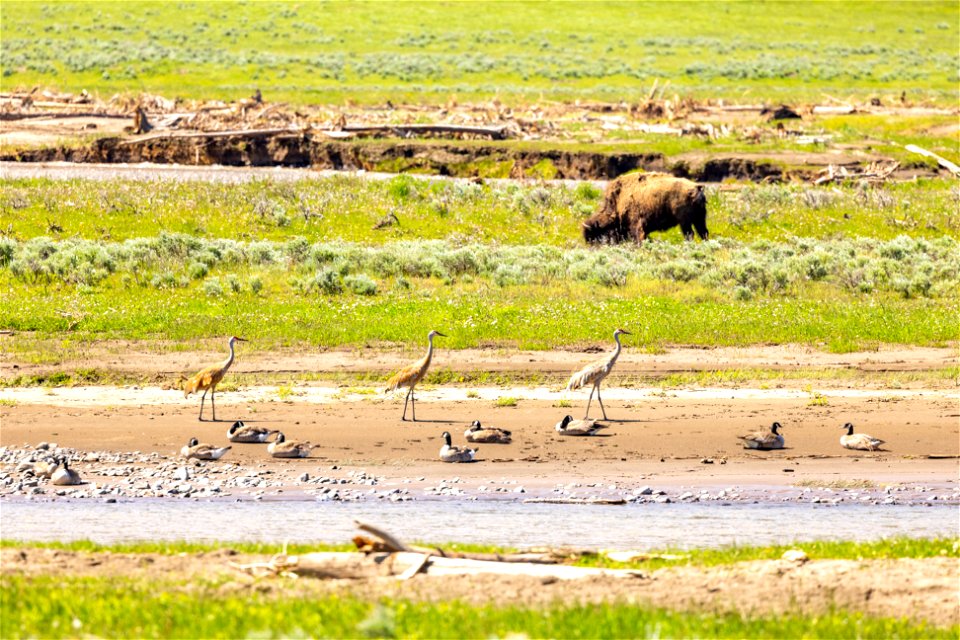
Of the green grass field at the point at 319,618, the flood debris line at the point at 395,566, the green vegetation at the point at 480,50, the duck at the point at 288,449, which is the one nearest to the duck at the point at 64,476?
the duck at the point at 288,449

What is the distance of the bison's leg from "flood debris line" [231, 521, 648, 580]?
23978mm

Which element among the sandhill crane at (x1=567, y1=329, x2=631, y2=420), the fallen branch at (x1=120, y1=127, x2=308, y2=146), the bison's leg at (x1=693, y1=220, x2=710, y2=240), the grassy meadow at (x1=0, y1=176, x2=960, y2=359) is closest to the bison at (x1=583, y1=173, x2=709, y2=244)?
the bison's leg at (x1=693, y1=220, x2=710, y2=240)

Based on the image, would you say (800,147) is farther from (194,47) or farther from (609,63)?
(194,47)

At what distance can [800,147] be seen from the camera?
156ft

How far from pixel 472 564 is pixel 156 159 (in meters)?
39.3

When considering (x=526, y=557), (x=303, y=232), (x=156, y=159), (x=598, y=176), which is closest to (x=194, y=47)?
(x=156, y=159)

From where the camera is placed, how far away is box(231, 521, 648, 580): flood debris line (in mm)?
9977

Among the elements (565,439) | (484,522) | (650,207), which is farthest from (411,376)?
(650,207)

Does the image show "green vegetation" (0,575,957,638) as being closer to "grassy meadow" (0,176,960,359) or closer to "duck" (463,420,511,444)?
"duck" (463,420,511,444)

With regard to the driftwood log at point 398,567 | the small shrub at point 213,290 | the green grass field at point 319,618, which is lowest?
the small shrub at point 213,290

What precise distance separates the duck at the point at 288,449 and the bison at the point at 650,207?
17689 millimetres

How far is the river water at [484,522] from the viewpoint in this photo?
43.5ft

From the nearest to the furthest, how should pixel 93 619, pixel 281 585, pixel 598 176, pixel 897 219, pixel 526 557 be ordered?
pixel 93 619 < pixel 281 585 < pixel 526 557 < pixel 897 219 < pixel 598 176

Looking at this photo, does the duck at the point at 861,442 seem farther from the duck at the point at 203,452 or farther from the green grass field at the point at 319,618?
the duck at the point at 203,452
